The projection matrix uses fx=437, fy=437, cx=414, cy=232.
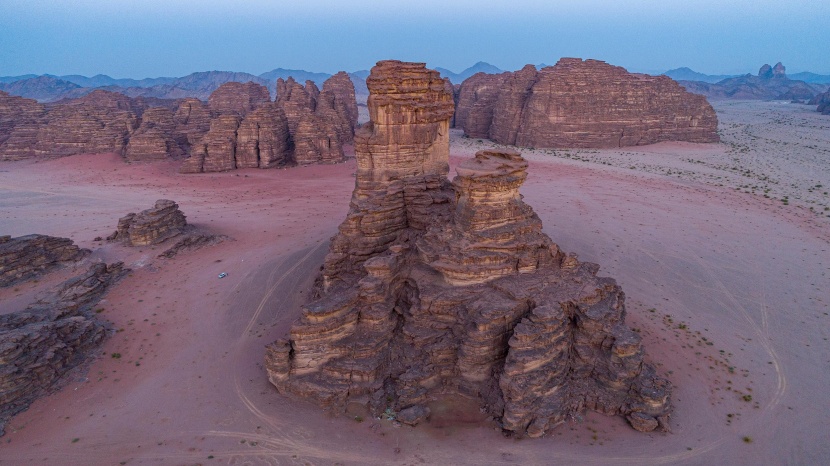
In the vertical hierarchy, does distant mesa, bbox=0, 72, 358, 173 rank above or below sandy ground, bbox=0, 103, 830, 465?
above

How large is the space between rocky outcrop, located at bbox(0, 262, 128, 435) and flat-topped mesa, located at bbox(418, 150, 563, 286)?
1641cm

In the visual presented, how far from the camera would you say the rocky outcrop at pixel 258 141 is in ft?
192

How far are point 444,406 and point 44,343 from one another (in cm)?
1716

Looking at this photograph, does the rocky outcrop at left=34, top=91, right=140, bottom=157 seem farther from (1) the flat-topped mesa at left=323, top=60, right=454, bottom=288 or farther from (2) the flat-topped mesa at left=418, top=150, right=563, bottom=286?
(2) the flat-topped mesa at left=418, top=150, right=563, bottom=286

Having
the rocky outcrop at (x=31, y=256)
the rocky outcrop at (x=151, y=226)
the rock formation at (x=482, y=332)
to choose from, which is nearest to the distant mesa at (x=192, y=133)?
the rocky outcrop at (x=151, y=226)

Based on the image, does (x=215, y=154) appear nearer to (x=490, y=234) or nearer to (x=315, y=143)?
(x=315, y=143)

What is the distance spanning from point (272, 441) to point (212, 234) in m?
23.9

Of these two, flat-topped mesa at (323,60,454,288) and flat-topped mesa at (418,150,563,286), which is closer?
flat-topped mesa at (418,150,563,286)

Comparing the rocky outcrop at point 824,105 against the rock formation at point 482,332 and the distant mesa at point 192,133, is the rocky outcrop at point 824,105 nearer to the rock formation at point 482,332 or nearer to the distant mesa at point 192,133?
the distant mesa at point 192,133

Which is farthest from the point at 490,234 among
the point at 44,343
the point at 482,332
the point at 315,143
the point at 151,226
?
the point at 315,143

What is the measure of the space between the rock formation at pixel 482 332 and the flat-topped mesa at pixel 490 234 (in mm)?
46

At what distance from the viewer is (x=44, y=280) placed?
2667cm

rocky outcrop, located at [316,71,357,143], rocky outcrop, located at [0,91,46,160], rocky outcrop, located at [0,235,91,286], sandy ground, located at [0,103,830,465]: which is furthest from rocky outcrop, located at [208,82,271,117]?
rocky outcrop, located at [0,235,91,286]

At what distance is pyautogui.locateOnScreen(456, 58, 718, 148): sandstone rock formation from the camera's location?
72.4 metres
